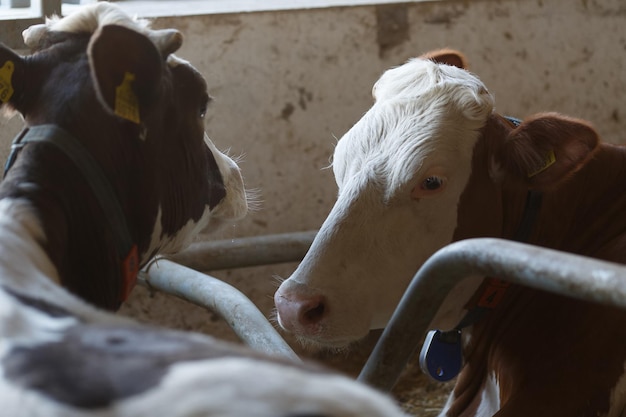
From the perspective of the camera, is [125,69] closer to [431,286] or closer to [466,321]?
[431,286]

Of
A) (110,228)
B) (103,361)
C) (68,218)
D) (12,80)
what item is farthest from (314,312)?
(103,361)

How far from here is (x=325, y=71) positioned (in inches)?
148

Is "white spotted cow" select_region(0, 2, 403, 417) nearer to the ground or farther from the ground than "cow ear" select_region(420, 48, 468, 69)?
farther from the ground

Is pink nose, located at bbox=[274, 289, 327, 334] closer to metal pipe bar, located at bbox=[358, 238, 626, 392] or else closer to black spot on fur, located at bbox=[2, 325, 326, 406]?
metal pipe bar, located at bbox=[358, 238, 626, 392]

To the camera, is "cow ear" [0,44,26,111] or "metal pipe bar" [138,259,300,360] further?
"metal pipe bar" [138,259,300,360]

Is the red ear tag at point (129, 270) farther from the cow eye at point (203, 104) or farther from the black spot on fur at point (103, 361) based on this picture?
the black spot on fur at point (103, 361)

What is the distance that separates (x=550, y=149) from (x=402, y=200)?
0.35m

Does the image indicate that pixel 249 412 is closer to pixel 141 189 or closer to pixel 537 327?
pixel 141 189

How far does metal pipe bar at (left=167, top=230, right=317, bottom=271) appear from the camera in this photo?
2.72 m

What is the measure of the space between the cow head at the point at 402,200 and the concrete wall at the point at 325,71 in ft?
4.82

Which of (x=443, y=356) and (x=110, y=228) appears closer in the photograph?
(x=110, y=228)

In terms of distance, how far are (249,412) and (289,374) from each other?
3.7 inches

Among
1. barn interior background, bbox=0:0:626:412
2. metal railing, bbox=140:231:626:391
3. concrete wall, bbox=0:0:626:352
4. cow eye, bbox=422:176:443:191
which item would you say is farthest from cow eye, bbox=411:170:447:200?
barn interior background, bbox=0:0:626:412

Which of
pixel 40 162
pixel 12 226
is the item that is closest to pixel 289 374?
pixel 12 226
